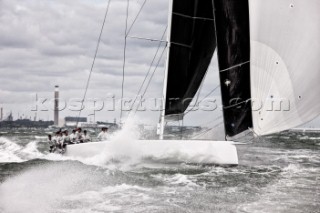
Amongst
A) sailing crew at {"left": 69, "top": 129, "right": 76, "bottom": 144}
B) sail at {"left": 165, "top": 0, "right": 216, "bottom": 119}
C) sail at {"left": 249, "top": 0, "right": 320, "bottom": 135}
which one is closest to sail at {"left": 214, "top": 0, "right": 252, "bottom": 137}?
sail at {"left": 249, "top": 0, "right": 320, "bottom": 135}

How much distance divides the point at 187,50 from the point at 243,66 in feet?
8.63

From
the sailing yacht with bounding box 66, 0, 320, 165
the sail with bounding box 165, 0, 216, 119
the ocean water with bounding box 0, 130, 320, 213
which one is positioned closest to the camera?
the ocean water with bounding box 0, 130, 320, 213

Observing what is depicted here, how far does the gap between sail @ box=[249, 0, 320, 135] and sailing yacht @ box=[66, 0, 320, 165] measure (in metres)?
0.02

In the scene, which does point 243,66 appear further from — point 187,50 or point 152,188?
point 152,188

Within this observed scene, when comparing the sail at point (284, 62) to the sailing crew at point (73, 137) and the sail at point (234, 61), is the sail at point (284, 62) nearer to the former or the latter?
the sail at point (234, 61)

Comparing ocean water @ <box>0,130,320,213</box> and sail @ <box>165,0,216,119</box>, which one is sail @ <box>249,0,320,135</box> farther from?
sail @ <box>165,0,216,119</box>

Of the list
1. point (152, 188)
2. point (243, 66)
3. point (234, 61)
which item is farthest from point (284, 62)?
point (152, 188)

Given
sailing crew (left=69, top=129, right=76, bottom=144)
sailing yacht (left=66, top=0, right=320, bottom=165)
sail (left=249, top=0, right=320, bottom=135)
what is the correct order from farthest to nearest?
sailing crew (left=69, top=129, right=76, bottom=144) → sailing yacht (left=66, top=0, right=320, bottom=165) → sail (left=249, top=0, right=320, bottom=135)

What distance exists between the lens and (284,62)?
11922 mm

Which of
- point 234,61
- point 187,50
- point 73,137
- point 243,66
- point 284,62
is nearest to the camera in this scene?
point 284,62

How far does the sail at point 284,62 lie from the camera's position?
11594 millimetres

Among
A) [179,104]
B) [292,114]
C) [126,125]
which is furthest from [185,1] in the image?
[292,114]

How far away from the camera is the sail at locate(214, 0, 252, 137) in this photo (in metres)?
12.9

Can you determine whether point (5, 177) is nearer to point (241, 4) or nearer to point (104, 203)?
point (104, 203)
